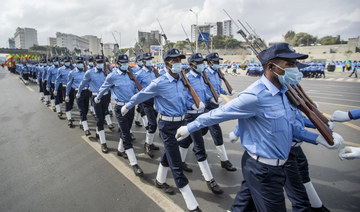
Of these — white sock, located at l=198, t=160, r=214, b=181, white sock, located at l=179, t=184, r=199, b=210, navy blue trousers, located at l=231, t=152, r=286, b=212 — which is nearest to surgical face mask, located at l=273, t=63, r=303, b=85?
navy blue trousers, located at l=231, t=152, r=286, b=212

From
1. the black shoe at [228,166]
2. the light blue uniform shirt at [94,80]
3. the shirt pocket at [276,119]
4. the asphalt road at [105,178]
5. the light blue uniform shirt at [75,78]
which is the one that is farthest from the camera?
the light blue uniform shirt at [75,78]

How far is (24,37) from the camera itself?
550 ft

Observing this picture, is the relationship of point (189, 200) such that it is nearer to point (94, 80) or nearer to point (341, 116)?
point (341, 116)

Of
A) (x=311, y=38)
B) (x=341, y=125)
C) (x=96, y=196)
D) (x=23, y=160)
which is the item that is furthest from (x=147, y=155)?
(x=311, y=38)

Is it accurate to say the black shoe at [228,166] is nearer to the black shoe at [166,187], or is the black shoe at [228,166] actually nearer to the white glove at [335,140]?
the black shoe at [166,187]

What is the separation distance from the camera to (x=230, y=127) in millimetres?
6805

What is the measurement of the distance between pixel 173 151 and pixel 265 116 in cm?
155

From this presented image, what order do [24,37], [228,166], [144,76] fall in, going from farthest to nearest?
1. [24,37]
2. [144,76]
3. [228,166]

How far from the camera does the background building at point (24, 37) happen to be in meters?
162

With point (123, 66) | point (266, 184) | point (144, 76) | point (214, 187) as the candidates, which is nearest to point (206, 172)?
point (214, 187)

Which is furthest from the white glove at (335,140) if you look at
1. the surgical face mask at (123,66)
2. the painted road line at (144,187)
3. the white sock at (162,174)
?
the surgical face mask at (123,66)

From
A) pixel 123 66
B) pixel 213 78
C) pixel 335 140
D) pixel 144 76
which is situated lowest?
pixel 335 140

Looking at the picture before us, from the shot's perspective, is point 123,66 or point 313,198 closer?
point 313,198

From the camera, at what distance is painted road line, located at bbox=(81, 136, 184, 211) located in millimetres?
3095
